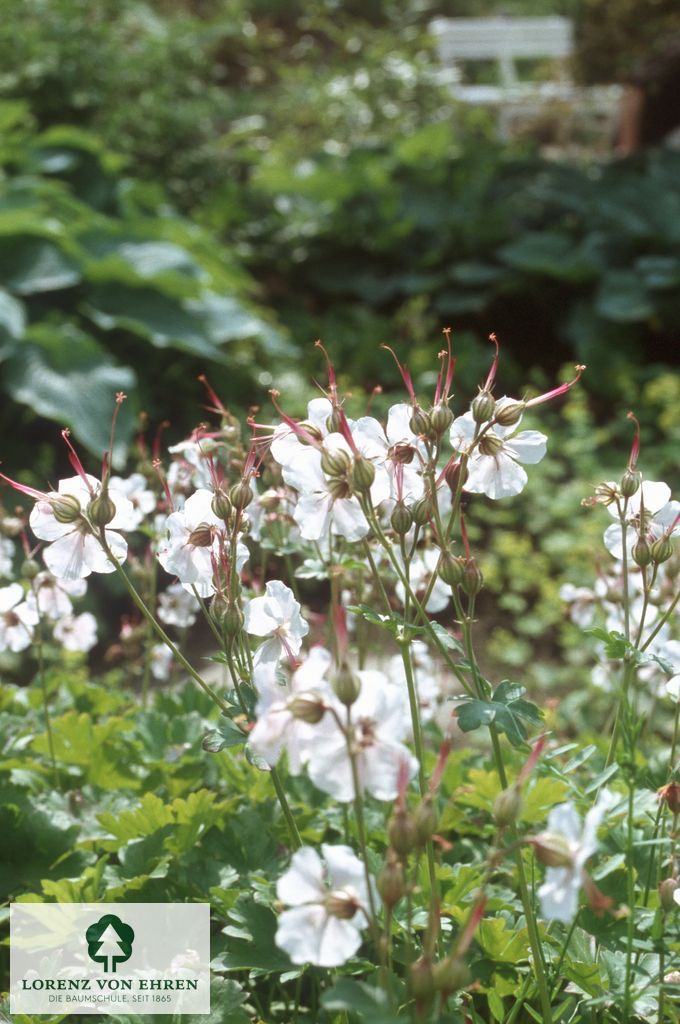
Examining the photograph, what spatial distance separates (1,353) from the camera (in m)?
3.85

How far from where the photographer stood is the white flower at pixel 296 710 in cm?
87

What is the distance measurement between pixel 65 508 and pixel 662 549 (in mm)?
641

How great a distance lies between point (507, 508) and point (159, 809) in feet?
9.71

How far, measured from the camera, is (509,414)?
115 cm

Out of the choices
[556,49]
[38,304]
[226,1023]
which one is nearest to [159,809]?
[226,1023]

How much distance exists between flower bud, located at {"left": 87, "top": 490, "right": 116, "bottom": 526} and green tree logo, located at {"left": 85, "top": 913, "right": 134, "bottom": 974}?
535mm

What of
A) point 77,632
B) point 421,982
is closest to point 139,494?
point 77,632

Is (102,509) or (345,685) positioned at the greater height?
(102,509)

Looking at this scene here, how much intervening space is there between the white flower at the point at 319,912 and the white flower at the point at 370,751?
54 mm

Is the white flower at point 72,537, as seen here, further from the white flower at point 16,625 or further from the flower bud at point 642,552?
the flower bud at point 642,552

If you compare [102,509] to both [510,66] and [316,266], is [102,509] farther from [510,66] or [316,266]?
[510,66]

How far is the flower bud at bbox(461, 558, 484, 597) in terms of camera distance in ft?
3.76

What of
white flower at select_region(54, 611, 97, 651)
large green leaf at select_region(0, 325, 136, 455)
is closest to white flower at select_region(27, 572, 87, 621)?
white flower at select_region(54, 611, 97, 651)

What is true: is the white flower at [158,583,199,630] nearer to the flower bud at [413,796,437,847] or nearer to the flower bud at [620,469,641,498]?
the flower bud at [620,469,641,498]
